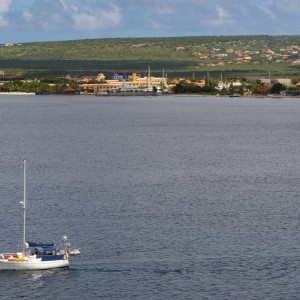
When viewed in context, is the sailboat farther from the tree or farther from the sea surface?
the tree

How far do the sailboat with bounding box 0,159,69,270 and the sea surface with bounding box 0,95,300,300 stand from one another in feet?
0.62

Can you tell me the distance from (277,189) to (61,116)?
5427 cm

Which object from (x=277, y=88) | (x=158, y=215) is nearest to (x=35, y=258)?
(x=158, y=215)

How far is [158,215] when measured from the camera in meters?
33.6

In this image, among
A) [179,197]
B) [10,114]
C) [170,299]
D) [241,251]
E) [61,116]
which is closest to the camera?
[170,299]

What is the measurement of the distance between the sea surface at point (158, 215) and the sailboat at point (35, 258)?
0.19 meters

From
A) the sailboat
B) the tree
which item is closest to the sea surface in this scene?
the sailboat

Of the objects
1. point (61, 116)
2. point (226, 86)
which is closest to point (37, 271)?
point (61, 116)

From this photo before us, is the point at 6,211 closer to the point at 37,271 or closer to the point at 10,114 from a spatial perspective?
the point at 37,271

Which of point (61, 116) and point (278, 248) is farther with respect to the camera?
point (61, 116)

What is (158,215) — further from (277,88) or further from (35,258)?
(277,88)

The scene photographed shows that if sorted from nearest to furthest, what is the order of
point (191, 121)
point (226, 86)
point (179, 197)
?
1. point (179, 197)
2. point (191, 121)
3. point (226, 86)

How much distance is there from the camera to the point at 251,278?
86.4 feet

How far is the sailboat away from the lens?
2689cm
